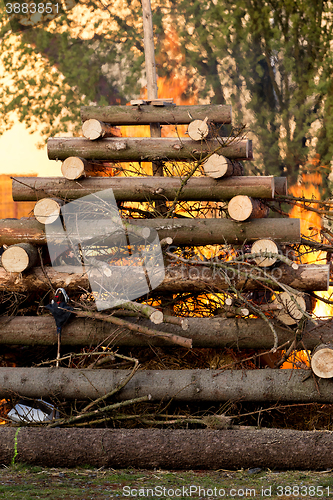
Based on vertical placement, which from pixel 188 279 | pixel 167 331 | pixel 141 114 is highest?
pixel 141 114

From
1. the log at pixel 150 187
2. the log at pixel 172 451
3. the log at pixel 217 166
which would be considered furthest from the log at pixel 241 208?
the log at pixel 172 451

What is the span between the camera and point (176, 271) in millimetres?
6105

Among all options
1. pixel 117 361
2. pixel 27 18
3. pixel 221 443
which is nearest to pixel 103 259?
pixel 117 361

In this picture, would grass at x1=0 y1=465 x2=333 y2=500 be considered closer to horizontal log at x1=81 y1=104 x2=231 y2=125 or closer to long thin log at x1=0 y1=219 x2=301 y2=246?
long thin log at x1=0 y1=219 x2=301 y2=246

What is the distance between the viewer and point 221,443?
4.75 m

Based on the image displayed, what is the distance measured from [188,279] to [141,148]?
1.96 metres

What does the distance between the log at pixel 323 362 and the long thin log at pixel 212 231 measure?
149cm

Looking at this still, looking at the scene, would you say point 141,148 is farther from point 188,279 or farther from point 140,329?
point 140,329

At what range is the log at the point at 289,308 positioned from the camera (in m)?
5.70

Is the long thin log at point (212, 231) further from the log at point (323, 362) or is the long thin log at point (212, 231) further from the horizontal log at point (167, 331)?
the log at point (323, 362)

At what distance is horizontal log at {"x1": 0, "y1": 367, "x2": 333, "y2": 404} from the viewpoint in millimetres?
5500

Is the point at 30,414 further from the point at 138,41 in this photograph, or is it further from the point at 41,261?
the point at 138,41

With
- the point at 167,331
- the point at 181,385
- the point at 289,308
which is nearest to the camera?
the point at 181,385

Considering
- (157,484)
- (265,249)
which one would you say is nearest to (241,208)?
(265,249)
